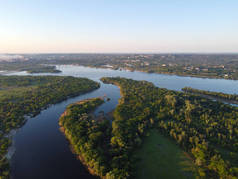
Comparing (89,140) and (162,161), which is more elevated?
(89,140)

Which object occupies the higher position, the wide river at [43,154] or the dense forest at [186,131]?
the dense forest at [186,131]

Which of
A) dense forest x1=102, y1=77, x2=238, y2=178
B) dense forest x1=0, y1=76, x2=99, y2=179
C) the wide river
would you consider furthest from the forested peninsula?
dense forest x1=0, y1=76, x2=99, y2=179

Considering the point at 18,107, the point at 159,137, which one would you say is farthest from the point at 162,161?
the point at 18,107

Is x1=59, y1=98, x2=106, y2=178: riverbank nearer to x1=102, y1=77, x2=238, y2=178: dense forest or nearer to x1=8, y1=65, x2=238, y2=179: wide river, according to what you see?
x1=8, y1=65, x2=238, y2=179: wide river

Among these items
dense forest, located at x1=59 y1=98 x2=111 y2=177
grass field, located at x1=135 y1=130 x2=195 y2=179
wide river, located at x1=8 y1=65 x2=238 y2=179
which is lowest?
wide river, located at x1=8 y1=65 x2=238 y2=179

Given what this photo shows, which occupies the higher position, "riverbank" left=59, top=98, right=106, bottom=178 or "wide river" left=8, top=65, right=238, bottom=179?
"riverbank" left=59, top=98, right=106, bottom=178

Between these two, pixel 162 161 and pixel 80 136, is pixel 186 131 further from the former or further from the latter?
pixel 80 136

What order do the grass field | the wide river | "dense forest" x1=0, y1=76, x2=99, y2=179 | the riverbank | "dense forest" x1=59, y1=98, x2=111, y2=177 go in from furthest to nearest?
"dense forest" x1=0, y1=76, x2=99, y2=179 → the wide river → the riverbank → "dense forest" x1=59, y1=98, x2=111, y2=177 → the grass field

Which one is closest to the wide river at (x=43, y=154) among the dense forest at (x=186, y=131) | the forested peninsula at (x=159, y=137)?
the forested peninsula at (x=159, y=137)

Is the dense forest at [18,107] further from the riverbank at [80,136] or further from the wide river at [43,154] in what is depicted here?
the riverbank at [80,136]

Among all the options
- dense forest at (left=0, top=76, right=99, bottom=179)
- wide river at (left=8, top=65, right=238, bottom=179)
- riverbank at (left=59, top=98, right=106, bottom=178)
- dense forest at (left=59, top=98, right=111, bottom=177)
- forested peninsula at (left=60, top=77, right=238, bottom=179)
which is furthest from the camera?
dense forest at (left=0, top=76, right=99, bottom=179)
